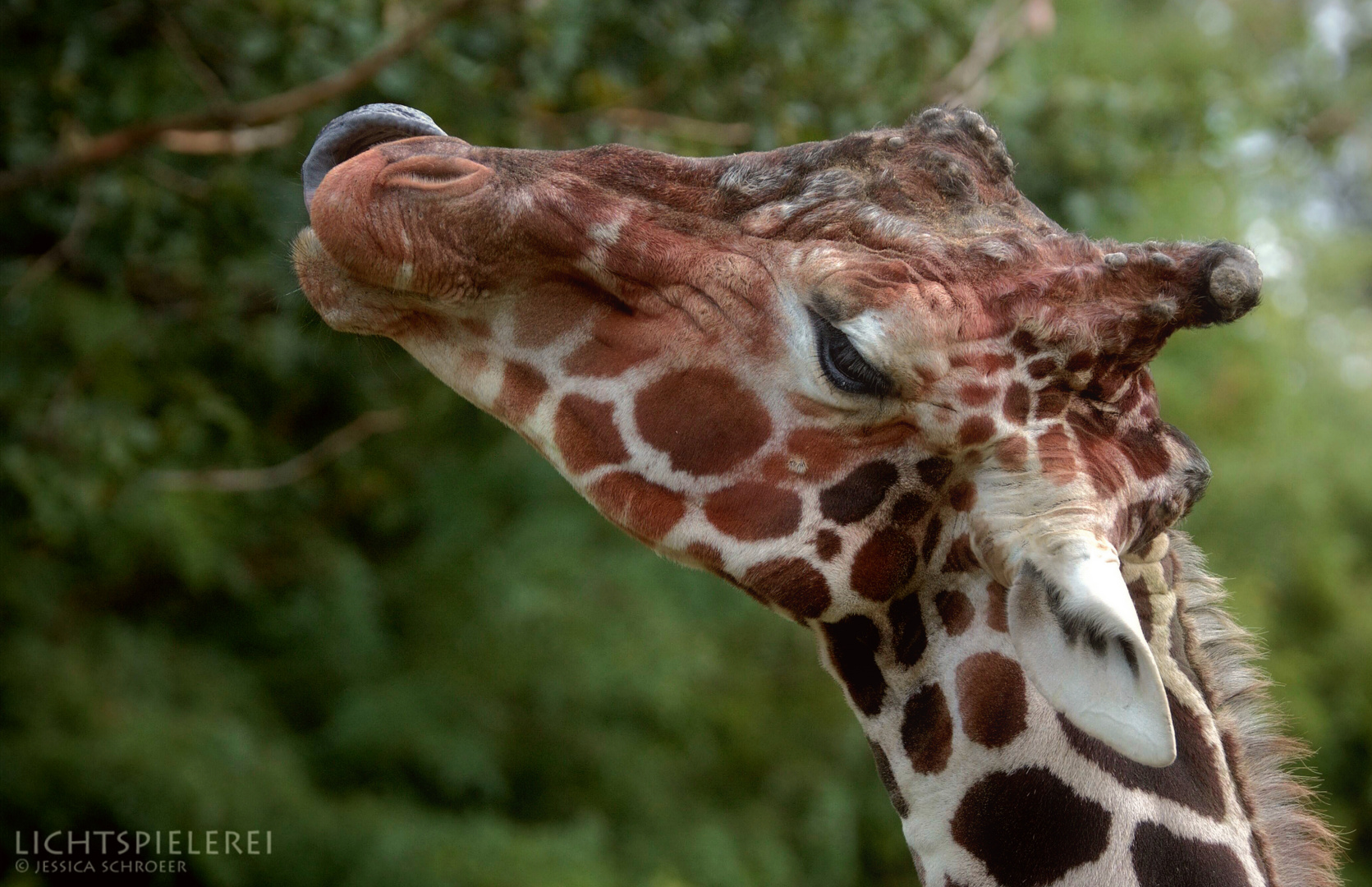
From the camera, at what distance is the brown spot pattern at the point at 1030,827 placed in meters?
1.79

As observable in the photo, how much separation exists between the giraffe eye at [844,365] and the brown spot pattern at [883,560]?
9.0 inches

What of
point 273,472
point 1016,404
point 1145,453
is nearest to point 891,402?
point 1016,404

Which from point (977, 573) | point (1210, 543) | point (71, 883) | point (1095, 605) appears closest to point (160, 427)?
point (71, 883)

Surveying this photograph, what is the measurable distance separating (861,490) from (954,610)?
24cm

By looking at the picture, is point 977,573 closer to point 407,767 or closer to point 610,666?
point 610,666

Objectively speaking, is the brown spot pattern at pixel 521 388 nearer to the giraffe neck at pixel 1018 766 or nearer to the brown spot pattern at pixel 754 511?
the brown spot pattern at pixel 754 511

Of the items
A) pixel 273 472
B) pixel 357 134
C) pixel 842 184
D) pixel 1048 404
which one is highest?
pixel 273 472

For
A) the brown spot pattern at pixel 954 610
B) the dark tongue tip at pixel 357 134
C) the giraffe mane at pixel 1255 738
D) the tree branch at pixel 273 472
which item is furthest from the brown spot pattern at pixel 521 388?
the tree branch at pixel 273 472

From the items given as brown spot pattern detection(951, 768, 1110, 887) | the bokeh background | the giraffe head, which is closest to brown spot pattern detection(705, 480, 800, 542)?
the giraffe head

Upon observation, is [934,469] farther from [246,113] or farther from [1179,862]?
[246,113]

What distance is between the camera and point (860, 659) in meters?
1.96

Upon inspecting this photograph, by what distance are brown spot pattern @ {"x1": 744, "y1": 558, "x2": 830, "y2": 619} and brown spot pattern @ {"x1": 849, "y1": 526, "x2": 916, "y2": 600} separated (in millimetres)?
58

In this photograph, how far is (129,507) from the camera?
15.4ft

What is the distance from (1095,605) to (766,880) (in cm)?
529
